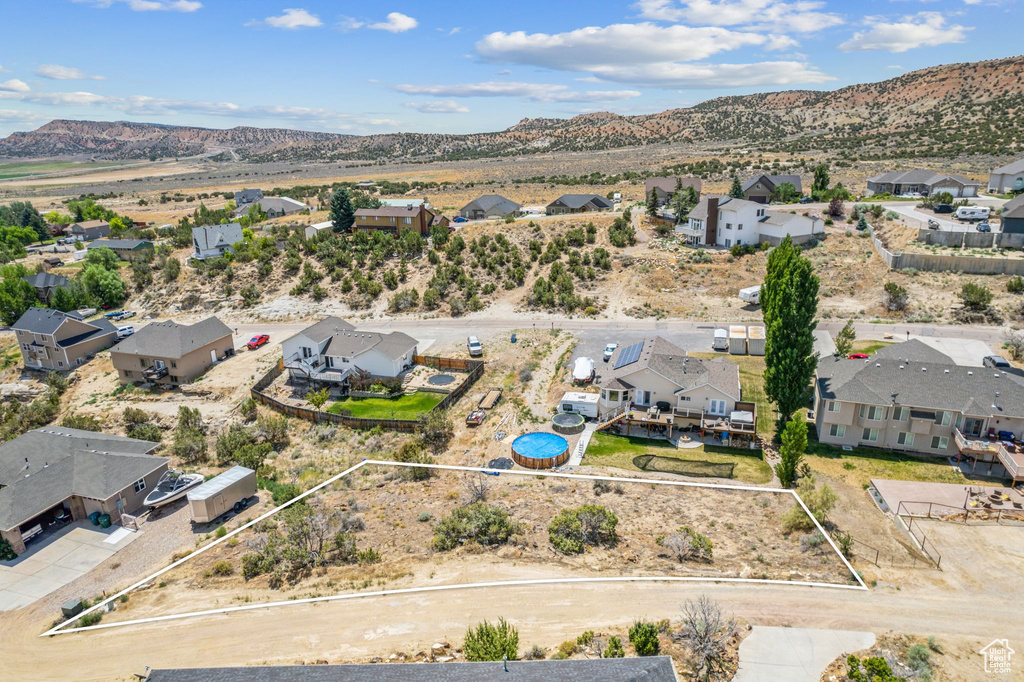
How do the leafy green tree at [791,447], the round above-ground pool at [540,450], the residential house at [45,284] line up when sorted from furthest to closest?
the residential house at [45,284]
the round above-ground pool at [540,450]
the leafy green tree at [791,447]

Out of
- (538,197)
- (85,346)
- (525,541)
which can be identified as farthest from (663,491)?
(538,197)

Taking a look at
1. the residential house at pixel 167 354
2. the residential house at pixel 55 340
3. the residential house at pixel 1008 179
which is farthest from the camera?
the residential house at pixel 1008 179

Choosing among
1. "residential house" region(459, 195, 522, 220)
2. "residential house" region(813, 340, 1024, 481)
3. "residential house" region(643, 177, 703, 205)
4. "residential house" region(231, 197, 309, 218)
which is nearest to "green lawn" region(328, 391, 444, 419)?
"residential house" region(813, 340, 1024, 481)

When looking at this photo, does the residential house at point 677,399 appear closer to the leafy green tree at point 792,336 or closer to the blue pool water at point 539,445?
the leafy green tree at point 792,336

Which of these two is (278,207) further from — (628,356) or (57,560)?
(57,560)

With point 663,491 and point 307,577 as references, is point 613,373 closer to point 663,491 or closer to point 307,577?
point 663,491

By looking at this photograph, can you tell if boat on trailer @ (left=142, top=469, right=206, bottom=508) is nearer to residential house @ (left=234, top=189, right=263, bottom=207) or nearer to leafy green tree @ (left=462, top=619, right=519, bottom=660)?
leafy green tree @ (left=462, top=619, right=519, bottom=660)

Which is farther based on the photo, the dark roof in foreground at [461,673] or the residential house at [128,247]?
the residential house at [128,247]

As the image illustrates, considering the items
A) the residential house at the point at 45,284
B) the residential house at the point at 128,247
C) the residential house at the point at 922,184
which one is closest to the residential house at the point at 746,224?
the residential house at the point at 922,184
